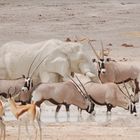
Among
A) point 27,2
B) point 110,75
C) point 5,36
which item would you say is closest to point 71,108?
point 110,75

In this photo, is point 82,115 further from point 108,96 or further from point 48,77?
point 48,77

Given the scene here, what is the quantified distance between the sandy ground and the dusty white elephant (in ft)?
2.56

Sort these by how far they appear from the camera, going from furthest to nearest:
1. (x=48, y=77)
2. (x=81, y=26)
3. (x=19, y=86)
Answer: (x=81, y=26)
(x=48, y=77)
(x=19, y=86)

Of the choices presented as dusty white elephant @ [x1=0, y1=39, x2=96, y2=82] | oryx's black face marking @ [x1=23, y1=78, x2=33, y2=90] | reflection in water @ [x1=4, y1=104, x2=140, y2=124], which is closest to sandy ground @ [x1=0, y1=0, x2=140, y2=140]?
reflection in water @ [x1=4, y1=104, x2=140, y2=124]

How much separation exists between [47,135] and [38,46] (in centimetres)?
530

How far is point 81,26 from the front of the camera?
114ft

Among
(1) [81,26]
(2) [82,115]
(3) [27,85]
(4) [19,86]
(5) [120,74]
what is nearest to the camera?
(3) [27,85]

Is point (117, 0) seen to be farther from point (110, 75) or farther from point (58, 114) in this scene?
point (58, 114)

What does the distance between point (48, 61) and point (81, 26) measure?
1807 centimetres

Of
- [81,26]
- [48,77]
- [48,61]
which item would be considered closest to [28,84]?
[48,77]

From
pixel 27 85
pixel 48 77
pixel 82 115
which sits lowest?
pixel 82 115

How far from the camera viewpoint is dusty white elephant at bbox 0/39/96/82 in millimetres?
16719

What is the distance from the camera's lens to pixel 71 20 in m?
36.5

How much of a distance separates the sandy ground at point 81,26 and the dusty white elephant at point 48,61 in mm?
780
